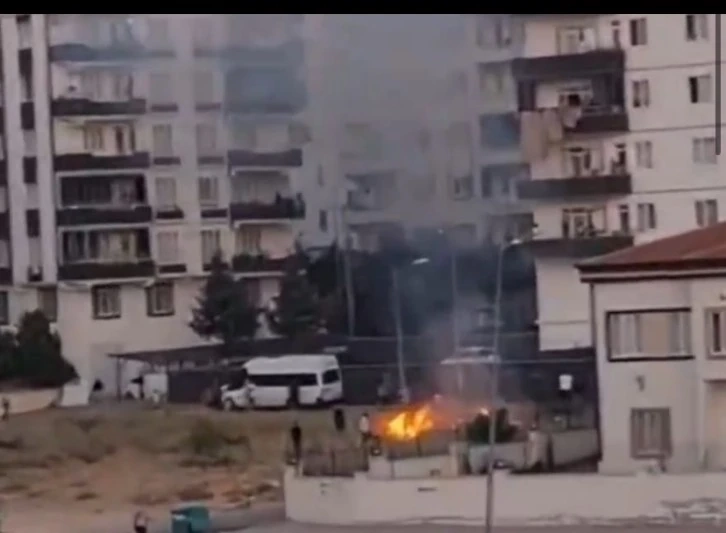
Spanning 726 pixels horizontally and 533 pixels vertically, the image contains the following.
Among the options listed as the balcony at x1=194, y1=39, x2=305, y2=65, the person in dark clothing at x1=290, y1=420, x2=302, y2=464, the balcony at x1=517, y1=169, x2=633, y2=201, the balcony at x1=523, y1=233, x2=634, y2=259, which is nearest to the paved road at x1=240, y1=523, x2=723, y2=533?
the person in dark clothing at x1=290, y1=420, x2=302, y2=464

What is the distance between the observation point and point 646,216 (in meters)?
2.65

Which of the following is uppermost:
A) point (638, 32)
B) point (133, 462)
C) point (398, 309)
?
point (638, 32)

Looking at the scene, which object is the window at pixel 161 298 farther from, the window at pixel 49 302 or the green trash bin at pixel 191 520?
the green trash bin at pixel 191 520

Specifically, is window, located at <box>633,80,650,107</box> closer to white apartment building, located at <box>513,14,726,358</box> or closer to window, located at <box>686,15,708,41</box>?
white apartment building, located at <box>513,14,726,358</box>

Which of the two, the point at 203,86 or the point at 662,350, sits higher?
the point at 203,86

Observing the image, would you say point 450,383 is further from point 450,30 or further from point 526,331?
point 450,30

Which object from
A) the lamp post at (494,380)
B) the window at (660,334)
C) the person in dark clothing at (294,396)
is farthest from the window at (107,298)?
the window at (660,334)

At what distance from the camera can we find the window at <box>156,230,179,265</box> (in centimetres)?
266

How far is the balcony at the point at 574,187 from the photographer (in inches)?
105

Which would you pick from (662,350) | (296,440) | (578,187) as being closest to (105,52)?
(296,440)

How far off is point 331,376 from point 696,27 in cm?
88

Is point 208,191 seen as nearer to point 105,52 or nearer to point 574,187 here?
point 105,52

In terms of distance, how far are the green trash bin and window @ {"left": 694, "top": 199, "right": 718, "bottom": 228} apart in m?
0.98

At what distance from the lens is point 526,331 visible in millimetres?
2682
